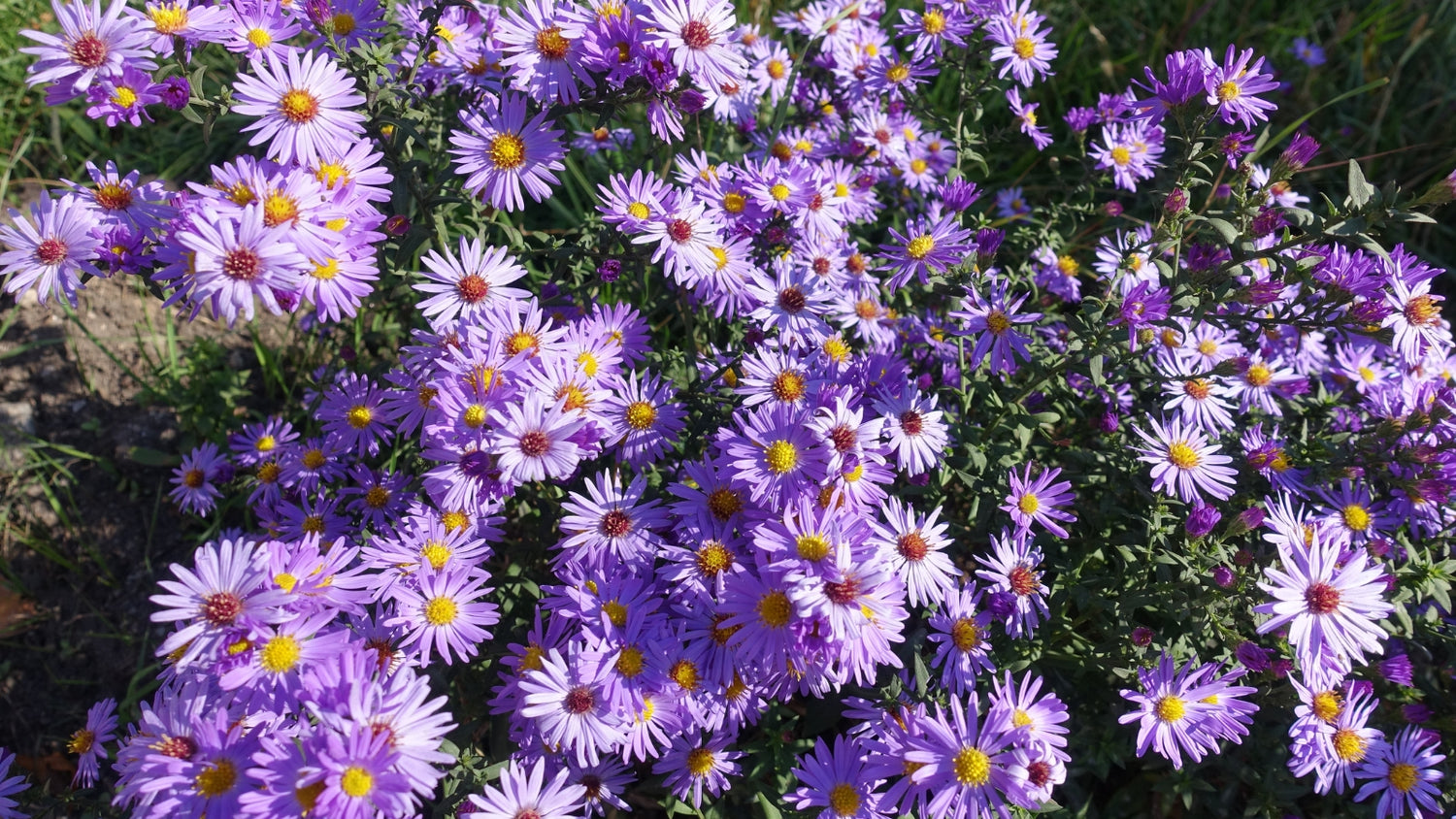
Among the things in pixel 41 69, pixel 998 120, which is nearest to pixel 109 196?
pixel 41 69

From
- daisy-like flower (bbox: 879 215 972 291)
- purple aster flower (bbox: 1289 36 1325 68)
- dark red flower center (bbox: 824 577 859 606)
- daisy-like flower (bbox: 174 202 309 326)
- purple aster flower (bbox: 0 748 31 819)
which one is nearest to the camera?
daisy-like flower (bbox: 174 202 309 326)

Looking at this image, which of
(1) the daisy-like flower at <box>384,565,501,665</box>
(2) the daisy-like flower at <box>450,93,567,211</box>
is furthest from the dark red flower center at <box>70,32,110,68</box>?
(1) the daisy-like flower at <box>384,565,501,665</box>

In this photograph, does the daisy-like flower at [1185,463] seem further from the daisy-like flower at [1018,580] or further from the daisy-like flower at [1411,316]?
the daisy-like flower at [1411,316]

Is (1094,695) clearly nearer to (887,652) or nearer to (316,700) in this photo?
(887,652)

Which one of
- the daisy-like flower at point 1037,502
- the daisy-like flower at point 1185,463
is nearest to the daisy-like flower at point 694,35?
the daisy-like flower at point 1037,502

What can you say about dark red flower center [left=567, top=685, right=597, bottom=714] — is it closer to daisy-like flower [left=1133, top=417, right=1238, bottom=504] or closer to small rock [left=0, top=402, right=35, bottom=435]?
daisy-like flower [left=1133, top=417, right=1238, bottom=504]

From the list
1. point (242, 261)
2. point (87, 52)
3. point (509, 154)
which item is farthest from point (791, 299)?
point (87, 52)
